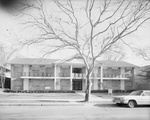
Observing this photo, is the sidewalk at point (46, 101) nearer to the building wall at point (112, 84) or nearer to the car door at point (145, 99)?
the car door at point (145, 99)

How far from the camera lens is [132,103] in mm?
14227

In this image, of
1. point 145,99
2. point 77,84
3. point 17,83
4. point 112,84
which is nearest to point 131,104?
point 145,99

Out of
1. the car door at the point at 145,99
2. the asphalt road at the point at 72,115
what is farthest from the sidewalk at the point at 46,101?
the asphalt road at the point at 72,115

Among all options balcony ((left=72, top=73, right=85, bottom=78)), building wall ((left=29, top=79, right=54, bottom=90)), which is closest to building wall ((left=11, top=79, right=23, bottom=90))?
building wall ((left=29, top=79, right=54, bottom=90))

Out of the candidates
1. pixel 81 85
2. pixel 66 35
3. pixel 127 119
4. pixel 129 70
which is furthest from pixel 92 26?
pixel 129 70

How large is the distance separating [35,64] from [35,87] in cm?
396

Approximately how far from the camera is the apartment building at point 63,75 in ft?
108

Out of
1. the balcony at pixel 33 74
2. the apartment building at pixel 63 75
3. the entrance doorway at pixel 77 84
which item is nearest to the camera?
the balcony at pixel 33 74

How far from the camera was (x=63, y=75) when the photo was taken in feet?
112

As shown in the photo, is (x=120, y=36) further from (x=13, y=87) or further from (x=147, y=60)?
(x=13, y=87)

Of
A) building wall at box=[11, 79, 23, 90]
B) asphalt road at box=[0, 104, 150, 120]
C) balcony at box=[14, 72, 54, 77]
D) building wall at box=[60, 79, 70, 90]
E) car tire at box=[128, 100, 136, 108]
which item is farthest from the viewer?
building wall at box=[60, 79, 70, 90]

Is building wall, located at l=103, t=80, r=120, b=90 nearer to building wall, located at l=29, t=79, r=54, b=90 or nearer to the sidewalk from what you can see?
building wall, located at l=29, t=79, r=54, b=90

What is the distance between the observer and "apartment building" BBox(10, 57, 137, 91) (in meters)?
33.0

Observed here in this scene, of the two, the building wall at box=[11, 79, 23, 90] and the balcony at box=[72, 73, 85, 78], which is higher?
the balcony at box=[72, 73, 85, 78]
